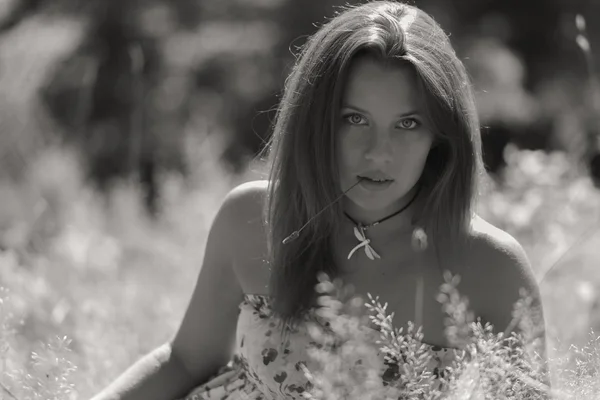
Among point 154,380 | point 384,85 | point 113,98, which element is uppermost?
point 384,85

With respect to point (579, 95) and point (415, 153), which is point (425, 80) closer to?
point (415, 153)

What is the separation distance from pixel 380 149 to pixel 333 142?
95mm

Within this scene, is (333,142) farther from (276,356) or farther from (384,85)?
(276,356)

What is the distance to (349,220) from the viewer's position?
5.32 feet

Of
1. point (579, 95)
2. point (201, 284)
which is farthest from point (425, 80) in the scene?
point (579, 95)

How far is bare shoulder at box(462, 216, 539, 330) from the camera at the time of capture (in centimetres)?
153

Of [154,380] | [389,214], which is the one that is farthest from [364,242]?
[154,380]

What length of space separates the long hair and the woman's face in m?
0.02

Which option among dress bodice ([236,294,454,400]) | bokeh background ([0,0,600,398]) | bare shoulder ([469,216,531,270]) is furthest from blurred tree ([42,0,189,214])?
bare shoulder ([469,216,531,270])

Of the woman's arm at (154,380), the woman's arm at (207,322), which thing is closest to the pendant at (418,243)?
the woman's arm at (207,322)

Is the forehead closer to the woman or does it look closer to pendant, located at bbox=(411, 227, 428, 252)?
the woman

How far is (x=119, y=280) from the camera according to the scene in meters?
2.66

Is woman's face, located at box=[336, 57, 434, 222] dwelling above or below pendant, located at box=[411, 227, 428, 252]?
above

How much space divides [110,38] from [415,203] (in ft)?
11.4
